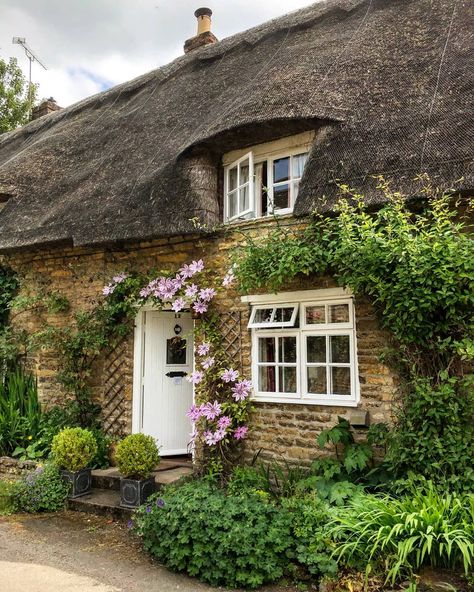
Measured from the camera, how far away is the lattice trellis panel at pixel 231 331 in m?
5.98

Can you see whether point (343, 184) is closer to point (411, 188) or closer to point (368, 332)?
A: point (411, 188)

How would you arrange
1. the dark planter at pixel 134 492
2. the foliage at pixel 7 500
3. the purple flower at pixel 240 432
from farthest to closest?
1. the purple flower at pixel 240 432
2. the foliage at pixel 7 500
3. the dark planter at pixel 134 492

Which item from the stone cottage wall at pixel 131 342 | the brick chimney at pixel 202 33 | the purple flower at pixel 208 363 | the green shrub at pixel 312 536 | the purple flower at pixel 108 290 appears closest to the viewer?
the green shrub at pixel 312 536

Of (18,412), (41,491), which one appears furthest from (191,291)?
(18,412)

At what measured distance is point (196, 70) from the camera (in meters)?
9.43

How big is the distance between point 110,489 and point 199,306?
2585 mm

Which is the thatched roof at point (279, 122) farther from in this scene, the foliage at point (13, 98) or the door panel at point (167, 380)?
the foliage at point (13, 98)

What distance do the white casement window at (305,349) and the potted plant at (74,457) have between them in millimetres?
2196

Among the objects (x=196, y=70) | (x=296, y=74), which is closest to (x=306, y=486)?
(x=296, y=74)

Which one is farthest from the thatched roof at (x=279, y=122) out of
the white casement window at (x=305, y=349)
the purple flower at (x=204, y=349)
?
the purple flower at (x=204, y=349)

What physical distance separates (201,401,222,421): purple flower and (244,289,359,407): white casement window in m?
0.50

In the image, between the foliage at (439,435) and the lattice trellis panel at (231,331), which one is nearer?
the foliage at (439,435)

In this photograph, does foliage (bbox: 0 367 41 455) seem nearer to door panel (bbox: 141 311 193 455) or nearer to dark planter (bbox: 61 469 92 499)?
dark planter (bbox: 61 469 92 499)

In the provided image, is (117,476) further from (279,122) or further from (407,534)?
(279,122)
